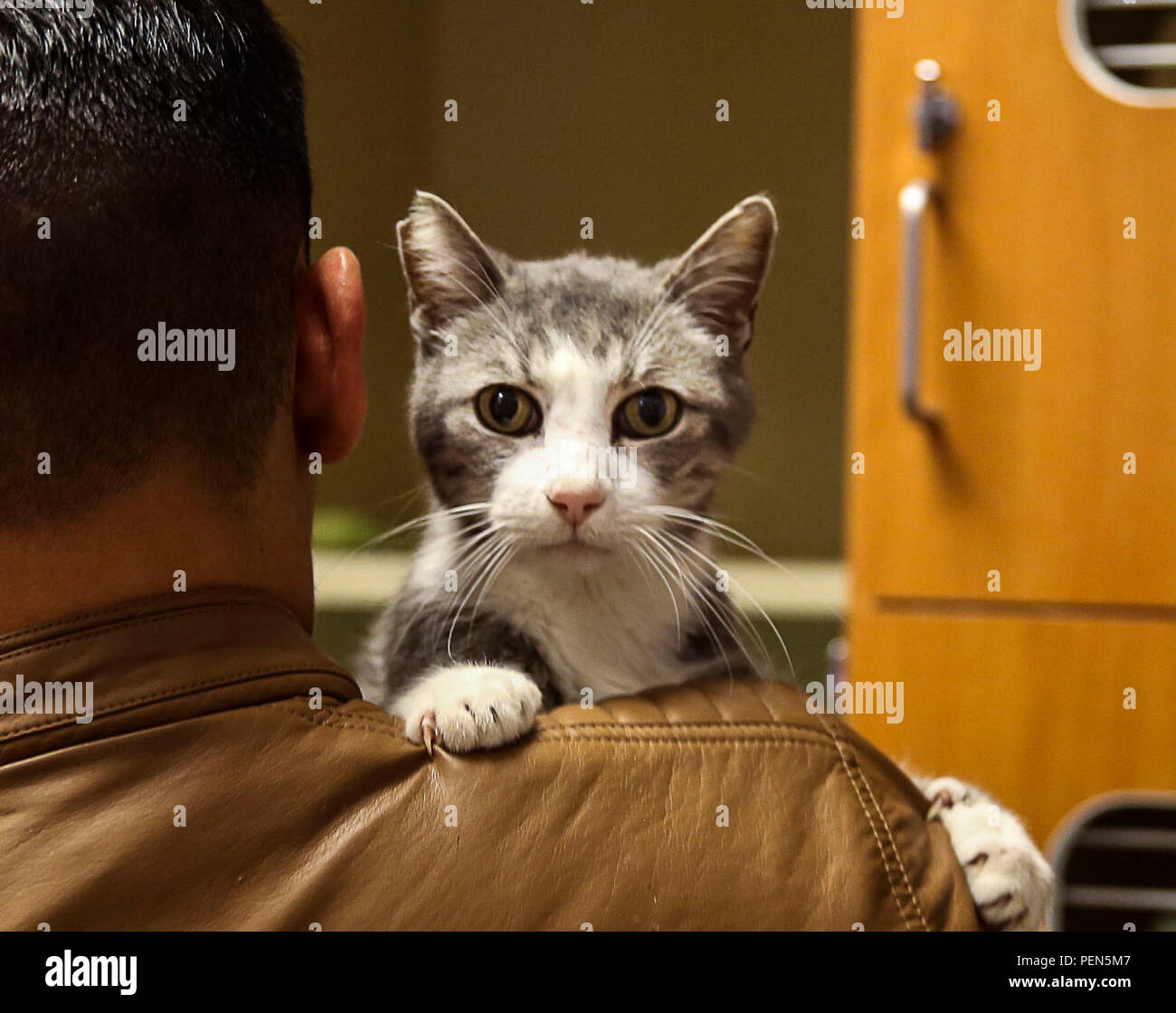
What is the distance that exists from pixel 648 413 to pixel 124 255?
0.38 m

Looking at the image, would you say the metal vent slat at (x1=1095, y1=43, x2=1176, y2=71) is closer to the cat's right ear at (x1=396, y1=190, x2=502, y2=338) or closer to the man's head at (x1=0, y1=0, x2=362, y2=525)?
the cat's right ear at (x1=396, y1=190, x2=502, y2=338)

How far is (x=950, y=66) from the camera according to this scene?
1.33m

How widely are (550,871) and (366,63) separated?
0.54 meters

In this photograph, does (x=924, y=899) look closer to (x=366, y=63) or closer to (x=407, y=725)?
(x=407, y=725)

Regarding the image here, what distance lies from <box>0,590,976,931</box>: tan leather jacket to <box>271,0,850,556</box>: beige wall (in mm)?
270

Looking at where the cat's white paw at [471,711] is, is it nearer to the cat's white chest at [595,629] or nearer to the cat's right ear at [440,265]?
the cat's white chest at [595,629]

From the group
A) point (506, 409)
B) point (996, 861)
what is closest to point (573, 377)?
point (506, 409)

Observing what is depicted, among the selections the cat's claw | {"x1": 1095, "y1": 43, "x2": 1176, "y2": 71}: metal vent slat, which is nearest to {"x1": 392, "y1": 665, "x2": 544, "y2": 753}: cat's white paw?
the cat's claw

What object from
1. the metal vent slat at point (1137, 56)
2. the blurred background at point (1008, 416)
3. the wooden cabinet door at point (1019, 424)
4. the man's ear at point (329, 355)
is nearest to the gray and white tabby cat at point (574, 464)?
the man's ear at point (329, 355)

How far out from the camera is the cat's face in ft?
2.44

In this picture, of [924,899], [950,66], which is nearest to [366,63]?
[924,899]

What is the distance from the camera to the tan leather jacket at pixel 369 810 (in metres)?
0.49

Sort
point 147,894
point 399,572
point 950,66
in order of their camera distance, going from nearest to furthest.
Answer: point 147,894, point 399,572, point 950,66

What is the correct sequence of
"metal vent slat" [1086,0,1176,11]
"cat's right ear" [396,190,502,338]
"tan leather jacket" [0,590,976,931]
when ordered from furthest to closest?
"metal vent slat" [1086,0,1176,11]
"cat's right ear" [396,190,502,338]
"tan leather jacket" [0,590,976,931]
